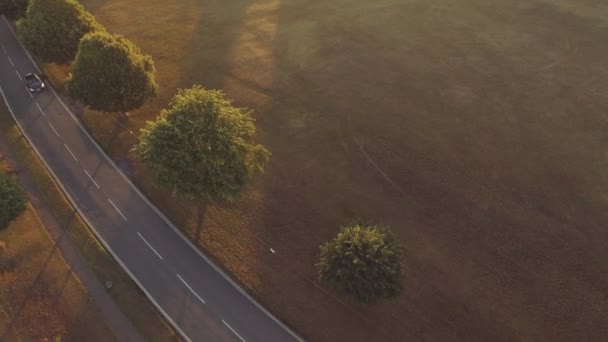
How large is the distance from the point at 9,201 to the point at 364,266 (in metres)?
31.7

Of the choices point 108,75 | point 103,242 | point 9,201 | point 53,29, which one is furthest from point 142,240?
point 53,29

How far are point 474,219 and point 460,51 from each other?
32.8m

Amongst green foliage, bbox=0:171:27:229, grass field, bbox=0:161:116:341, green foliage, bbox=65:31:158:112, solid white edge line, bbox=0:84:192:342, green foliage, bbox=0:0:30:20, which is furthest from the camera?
green foliage, bbox=0:0:30:20

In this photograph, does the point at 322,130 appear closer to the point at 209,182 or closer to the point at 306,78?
the point at 306,78

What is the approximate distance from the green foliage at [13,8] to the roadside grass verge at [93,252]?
24534mm

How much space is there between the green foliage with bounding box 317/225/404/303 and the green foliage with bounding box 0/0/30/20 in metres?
63.3

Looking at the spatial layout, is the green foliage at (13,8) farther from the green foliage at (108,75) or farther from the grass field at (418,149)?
the green foliage at (108,75)

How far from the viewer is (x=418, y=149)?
4653cm

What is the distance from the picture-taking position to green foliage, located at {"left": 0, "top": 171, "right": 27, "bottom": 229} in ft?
115

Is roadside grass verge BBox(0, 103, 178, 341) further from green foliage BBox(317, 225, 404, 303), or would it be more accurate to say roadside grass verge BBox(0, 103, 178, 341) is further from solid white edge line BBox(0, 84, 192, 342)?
green foliage BBox(317, 225, 404, 303)

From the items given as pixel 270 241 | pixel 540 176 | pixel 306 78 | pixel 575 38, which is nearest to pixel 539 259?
pixel 540 176

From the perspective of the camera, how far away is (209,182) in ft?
117

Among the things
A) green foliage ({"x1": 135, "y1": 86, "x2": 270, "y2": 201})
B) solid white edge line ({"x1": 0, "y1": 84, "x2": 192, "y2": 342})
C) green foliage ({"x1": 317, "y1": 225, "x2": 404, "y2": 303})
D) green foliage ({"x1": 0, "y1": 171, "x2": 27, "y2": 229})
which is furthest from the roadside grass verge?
green foliage ({"x1": 317, "y1": 225, "x2": 404, "y2": 303})

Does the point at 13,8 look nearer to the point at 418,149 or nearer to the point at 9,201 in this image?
the point at 9,201
